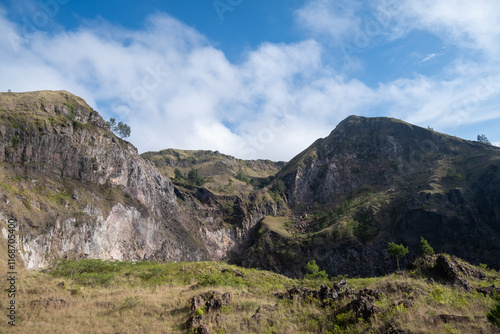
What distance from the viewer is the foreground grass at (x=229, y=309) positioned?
9423mm

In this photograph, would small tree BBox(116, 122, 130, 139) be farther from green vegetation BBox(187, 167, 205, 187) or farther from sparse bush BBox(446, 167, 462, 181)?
sparse bush BBox(446, 167, 462, 181)

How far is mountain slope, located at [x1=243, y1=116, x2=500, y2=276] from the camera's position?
2126 inches

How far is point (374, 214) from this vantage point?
6159cm

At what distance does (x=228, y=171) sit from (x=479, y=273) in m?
108

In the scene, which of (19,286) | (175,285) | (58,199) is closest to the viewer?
(19,286)

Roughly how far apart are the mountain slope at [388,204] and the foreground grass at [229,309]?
133 ft

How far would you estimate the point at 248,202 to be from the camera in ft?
276

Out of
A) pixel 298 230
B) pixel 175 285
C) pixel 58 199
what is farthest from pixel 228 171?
pixel 175 285

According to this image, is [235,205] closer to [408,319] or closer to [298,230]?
[298,230]

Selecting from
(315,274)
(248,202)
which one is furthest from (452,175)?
(248,202)

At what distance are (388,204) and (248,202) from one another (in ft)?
130

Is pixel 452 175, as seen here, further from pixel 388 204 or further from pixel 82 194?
pixel 82 194

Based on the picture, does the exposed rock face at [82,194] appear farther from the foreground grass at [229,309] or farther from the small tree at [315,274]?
the small tree at [315,274]

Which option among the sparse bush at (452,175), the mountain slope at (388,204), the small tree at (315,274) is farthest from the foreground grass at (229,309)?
the sparse bush at (452,175)
